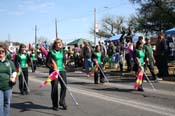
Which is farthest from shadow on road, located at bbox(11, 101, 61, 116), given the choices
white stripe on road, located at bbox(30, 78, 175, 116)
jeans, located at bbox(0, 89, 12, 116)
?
jeans, located at bbox(0, 89, 12, 116)

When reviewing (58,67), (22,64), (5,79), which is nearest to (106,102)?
(58,67)

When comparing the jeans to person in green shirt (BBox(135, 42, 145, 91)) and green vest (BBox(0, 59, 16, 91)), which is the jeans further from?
person in green shirt (BBox(135, 42, 145, 91))

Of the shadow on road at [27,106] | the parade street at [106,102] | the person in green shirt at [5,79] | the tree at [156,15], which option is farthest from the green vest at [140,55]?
the tree at [156,15]

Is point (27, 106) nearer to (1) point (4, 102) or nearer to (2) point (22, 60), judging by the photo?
(2) point (22, 60)

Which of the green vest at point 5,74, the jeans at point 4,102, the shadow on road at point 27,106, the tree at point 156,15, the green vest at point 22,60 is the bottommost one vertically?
the shadow on road at point 27,106

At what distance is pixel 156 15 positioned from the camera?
53156mm

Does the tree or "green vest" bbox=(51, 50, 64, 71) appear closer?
"green vest" bbox=(51, 50, 64, 71)

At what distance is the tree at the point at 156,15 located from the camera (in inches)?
1991

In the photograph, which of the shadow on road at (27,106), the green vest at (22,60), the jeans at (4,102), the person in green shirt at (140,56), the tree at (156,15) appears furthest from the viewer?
the tree at (156,15)

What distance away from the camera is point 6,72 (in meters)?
7.64

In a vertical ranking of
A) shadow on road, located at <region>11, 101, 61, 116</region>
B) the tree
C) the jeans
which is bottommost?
shadow on road, located at <region>11, 101, 61, 116</region>

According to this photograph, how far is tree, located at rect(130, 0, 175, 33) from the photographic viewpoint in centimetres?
5056

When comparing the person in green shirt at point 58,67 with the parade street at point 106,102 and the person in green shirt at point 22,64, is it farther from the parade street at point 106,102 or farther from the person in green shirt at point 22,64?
the person in green shirt at point 22,64

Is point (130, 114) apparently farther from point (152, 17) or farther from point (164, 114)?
point (152, 17)
